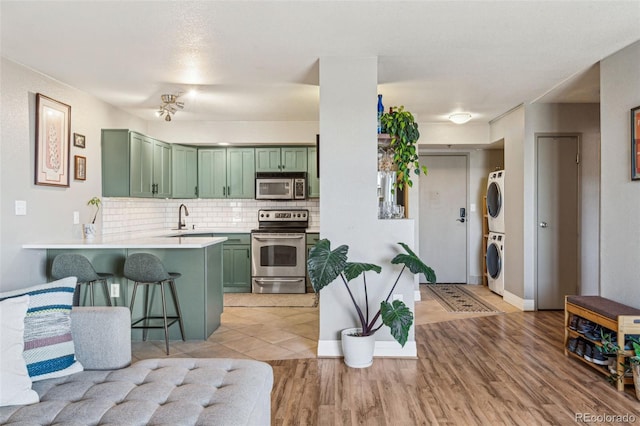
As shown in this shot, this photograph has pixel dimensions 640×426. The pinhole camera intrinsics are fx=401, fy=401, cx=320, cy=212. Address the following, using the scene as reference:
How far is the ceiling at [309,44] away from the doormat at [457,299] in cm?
249

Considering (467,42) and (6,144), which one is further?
(6,144)

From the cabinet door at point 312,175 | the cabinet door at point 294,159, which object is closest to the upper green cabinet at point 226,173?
the cabinet door at point 294,159

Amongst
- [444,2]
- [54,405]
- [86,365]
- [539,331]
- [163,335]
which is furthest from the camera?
[539,331]

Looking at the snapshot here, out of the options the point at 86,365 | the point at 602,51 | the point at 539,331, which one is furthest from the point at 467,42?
the point at 86,365

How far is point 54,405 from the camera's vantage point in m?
1.52

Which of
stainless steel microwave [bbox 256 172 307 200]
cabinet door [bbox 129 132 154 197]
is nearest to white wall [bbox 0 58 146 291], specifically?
cabinet door [bbox 129 132 154 197]

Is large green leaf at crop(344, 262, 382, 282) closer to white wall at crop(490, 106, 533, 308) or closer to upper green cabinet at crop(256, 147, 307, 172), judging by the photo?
white wall at crop(490, 106, 533, 308)

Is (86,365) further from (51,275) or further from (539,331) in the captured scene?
(539,331)

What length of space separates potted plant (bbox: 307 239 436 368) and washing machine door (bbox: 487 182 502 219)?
295 centimetres

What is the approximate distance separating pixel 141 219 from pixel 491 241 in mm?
4962

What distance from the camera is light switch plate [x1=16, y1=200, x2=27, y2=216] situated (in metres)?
3.34

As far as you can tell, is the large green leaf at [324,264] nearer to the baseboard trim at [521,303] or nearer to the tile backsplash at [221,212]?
the baseboard trim at [521,303]

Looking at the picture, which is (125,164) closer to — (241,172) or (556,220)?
(241,172)

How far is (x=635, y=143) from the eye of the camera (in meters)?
2.94
